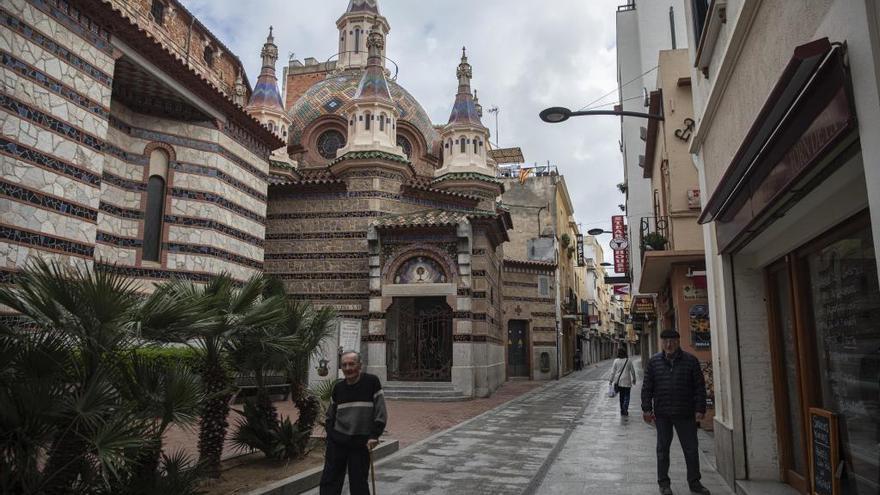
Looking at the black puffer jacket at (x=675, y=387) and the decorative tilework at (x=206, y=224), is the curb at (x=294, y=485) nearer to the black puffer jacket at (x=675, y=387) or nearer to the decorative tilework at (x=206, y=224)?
the black puffer jacket at (x=675, y=387)

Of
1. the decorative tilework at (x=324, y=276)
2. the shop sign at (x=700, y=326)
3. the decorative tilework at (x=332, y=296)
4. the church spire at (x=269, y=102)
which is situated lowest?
the shop sign at (x=700, y=326)

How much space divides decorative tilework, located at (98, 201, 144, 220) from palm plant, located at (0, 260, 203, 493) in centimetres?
887

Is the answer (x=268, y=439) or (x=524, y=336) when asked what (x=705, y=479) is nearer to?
(x=268, y=439)

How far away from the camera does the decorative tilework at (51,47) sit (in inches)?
352

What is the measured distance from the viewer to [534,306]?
30031 mm

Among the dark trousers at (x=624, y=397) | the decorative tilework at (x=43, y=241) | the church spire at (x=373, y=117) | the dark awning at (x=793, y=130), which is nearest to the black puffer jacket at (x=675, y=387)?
the dark awning at (x=793, y=130)

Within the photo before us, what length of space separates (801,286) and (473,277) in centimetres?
1324

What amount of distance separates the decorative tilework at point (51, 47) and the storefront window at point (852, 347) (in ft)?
35.7

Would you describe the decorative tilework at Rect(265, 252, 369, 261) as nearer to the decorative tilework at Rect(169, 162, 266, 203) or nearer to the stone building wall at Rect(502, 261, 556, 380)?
the decorative tilework at Rect(169, 162, 266, 203)

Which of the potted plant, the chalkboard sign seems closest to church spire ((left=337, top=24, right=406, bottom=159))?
the potted plant

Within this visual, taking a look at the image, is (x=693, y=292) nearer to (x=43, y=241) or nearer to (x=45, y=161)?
(x=43, y=241)

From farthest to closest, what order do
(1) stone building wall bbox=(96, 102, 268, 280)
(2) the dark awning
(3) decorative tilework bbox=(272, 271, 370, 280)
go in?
(3) decorative tilework bbox=(272, 271, 370, 280) → (1) stone building wall bbox=(96, 102, 268, 280) → (2) the dark awning

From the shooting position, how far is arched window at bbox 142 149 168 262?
1343 centimetres

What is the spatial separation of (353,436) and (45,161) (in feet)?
24.5
